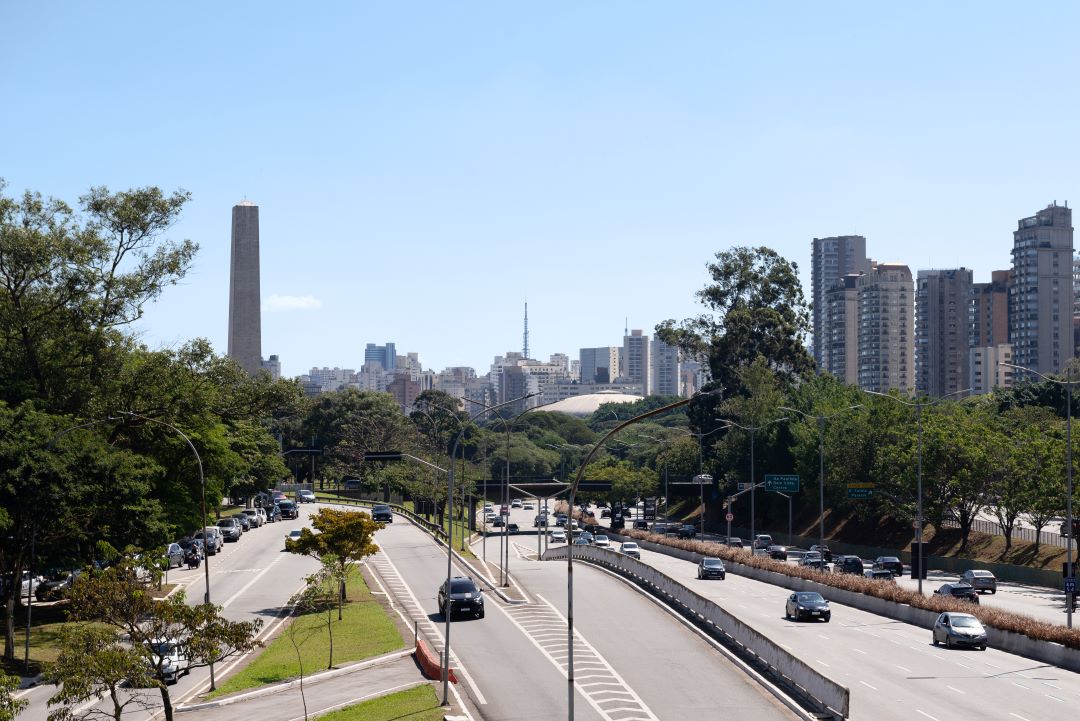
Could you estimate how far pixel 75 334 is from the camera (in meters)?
55.5

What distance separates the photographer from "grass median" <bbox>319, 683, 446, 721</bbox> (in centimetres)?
3228

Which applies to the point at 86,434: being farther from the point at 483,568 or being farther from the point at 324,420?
the point at 324,420

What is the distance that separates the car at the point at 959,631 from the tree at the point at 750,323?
277ft

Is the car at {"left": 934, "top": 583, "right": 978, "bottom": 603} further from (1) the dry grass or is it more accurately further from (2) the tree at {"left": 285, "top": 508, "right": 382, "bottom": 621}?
(2) the tree at {"left": 285, "top": 508, "right": 382, "bottom": 621}

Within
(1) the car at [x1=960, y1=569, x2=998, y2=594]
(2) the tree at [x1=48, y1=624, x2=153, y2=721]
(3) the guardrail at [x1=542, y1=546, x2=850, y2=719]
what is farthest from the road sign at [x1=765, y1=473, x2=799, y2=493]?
(2) the tree at [x1=48, y1=624, x2=153, y2=721]

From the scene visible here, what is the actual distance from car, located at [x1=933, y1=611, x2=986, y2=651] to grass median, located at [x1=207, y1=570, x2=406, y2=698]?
65.0 ft

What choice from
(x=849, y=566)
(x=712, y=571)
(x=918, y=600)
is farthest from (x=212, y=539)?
(x=918, y=600)

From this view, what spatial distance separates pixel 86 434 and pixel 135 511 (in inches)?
152

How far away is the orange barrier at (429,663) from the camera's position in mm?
38062

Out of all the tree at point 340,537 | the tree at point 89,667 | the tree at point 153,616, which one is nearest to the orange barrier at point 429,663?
the tree at point 153,616

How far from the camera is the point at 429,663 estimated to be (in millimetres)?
39469

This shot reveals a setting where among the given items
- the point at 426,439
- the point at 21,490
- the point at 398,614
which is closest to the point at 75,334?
the point at 21,490

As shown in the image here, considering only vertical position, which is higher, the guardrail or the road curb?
the guardrail

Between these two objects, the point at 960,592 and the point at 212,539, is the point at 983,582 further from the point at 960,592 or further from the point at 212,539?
the point at 212,539
